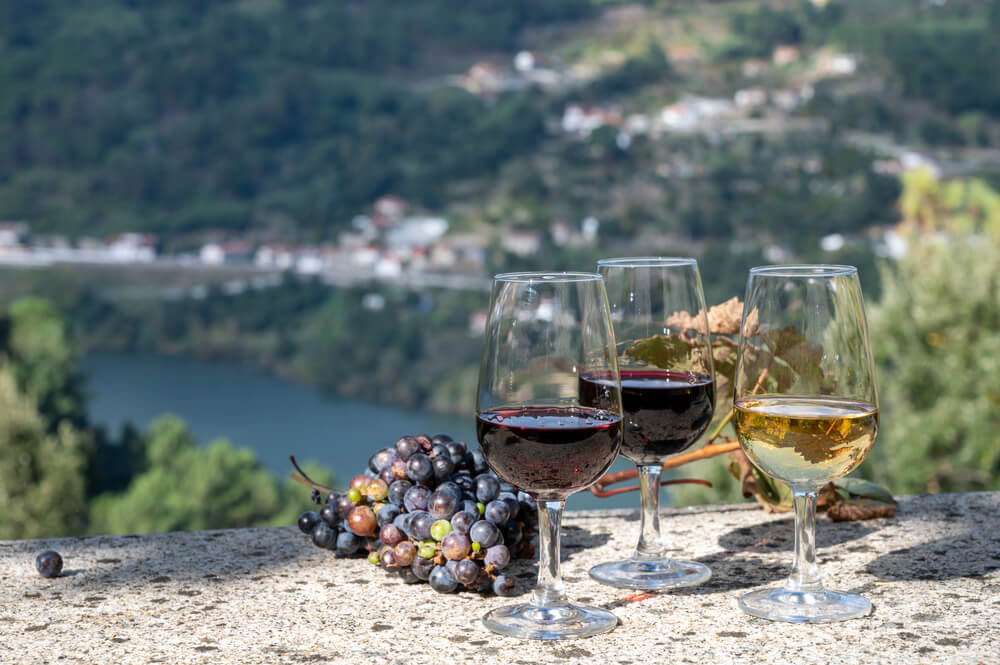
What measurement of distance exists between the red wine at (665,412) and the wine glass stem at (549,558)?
0.46 feet

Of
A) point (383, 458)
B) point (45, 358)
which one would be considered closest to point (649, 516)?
point (383, 458)

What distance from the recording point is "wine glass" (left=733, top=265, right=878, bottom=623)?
0.80 m

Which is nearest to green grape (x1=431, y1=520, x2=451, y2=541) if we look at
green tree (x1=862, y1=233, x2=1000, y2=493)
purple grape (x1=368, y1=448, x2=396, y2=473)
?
purple grape (x1=368, y1=448, x2=396, y2=473)

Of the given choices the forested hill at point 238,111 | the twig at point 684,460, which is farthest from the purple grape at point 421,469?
the forested hill at point 238,111

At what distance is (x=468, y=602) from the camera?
90cm

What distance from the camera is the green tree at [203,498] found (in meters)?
21.0

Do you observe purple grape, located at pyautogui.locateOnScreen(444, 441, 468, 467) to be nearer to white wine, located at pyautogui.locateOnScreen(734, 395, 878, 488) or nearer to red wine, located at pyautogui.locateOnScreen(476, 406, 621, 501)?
red wine, located at pyautogui.locateOnScreen(476, 406, 621, 501)

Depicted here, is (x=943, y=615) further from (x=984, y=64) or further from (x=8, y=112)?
(x=8, y=112)

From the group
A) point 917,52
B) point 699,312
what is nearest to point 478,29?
point 917,52

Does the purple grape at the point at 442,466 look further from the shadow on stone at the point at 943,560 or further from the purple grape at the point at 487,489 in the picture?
the shadow on stone at the point at 943,560

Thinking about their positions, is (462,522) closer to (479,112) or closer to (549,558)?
(549,558)

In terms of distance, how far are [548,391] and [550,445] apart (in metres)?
0.04

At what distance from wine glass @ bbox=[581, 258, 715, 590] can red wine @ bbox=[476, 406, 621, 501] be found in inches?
5.2

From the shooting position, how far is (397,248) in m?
32.2
